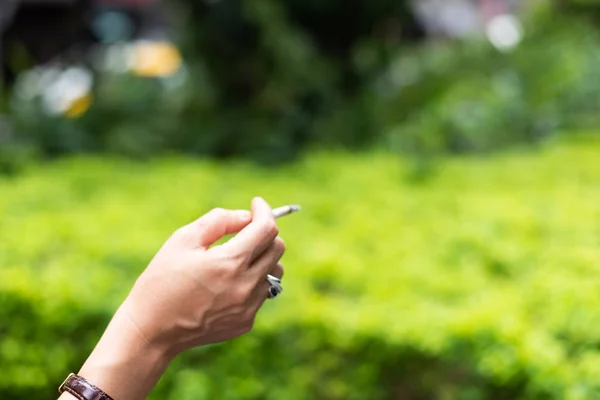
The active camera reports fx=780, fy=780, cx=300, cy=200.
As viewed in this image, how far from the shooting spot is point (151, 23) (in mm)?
28391

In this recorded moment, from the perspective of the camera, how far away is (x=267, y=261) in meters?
1.74

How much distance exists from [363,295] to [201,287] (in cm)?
155

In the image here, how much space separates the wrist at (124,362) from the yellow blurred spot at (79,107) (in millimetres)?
6276

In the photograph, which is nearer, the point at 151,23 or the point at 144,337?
the point at 144,337

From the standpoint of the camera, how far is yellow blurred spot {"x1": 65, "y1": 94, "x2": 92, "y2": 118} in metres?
7.76

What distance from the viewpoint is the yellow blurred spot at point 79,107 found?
7759 millimetres

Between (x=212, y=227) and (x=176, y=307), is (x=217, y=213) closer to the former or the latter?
(x=212, y=227)

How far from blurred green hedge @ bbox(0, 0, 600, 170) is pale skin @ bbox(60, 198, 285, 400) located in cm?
440

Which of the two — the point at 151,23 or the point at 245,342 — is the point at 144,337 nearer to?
the point at 245,342

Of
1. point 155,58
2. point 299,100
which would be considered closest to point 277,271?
point 299,100

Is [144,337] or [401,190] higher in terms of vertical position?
[401,190]

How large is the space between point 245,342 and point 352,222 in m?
1.41

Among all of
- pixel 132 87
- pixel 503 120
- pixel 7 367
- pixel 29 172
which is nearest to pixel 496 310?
pixel 7 367

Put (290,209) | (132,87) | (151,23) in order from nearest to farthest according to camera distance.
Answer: (290,209) < (132,87) < (151,23)
